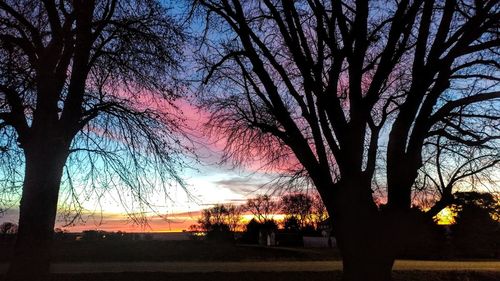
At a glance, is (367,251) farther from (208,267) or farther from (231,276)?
(208,267)

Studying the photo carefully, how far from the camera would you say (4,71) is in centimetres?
888

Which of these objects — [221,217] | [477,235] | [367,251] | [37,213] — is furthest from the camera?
[221,217]

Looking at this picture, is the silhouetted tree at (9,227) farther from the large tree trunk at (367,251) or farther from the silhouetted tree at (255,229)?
the silhouetted tree at (255,229)

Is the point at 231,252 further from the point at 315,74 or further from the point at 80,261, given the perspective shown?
the point at 315,74

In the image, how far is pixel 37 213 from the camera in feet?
33.1

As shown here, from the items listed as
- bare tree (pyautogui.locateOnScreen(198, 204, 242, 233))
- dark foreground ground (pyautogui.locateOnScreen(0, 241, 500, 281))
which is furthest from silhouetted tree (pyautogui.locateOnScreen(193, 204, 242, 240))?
dark foreground ground (pyautogui.locateOnScreen(0, 241, 500, 281))

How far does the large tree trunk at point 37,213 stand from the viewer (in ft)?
32.9

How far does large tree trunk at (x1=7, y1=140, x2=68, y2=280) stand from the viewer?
10.0 metres

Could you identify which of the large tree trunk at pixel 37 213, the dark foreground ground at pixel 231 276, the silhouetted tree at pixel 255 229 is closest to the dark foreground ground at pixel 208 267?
the dark foreground ground at pixel 231 276

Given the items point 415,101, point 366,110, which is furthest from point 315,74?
point 415,101

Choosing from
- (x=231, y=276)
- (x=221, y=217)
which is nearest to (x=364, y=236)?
(x=231, y=276)

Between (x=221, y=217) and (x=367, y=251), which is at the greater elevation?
(x=221, y=217)

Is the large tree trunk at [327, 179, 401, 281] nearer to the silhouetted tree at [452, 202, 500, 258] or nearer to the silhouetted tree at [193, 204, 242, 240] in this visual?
the silhouetted tree at [452, 202, 500, 258]

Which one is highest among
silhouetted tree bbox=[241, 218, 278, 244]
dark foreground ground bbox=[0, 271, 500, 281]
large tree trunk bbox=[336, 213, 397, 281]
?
silhouetted tree bbox=[241, 218, 278, 244]
